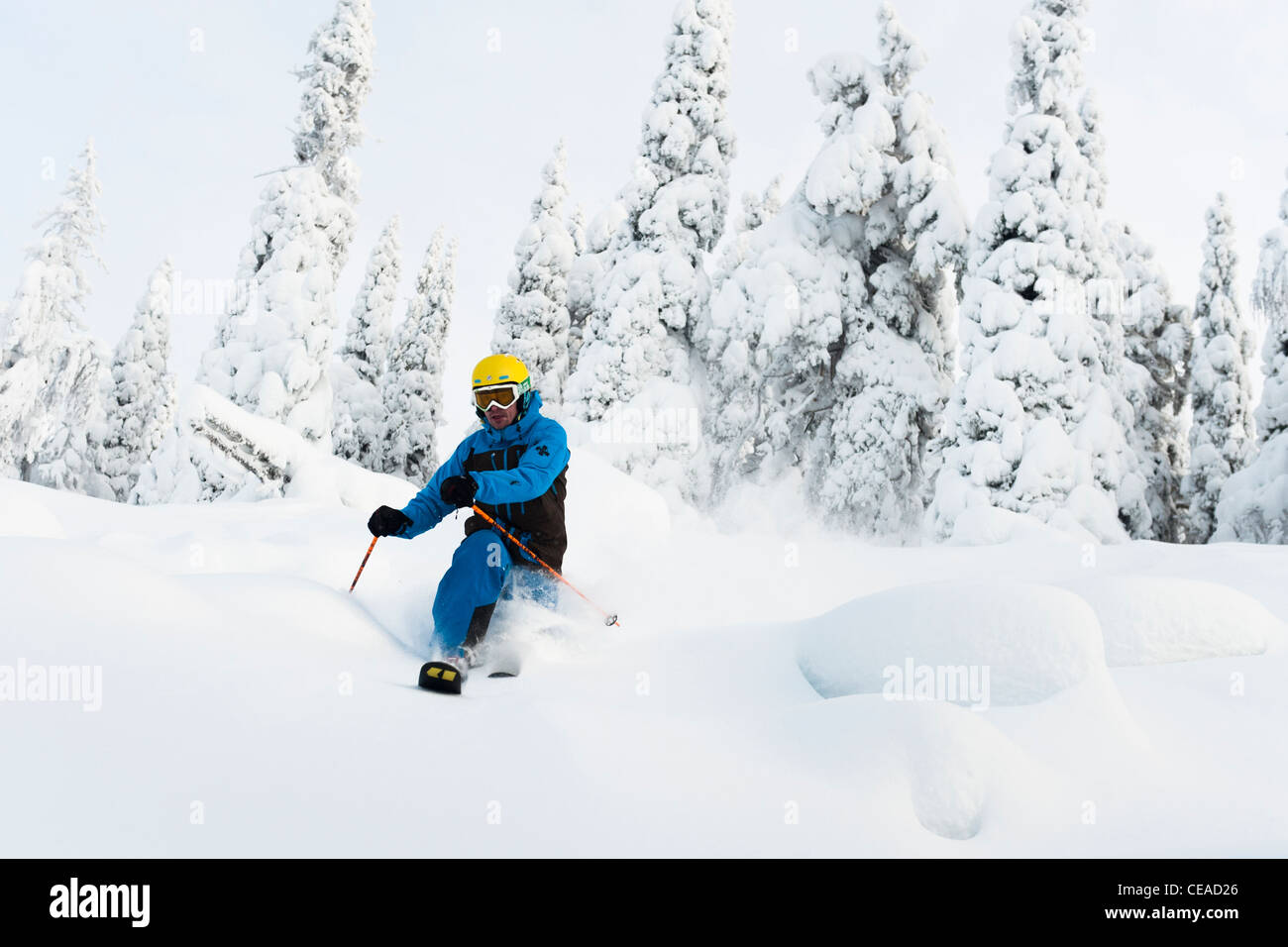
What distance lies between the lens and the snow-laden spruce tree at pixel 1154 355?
16.2 m

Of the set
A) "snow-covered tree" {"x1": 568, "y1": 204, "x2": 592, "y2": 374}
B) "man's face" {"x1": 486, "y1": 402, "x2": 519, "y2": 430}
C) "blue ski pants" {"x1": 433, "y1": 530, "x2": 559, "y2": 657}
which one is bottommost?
"blue ski pants" {"x1": 433, "y1": 530, "x2": 559, "y2": 657}

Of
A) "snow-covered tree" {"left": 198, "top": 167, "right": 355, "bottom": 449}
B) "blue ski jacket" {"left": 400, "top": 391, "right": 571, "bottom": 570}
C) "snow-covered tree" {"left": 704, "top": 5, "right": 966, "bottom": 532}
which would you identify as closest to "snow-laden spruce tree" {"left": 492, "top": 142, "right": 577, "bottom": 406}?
"snow-covered tree" {"left": 198, "top": 167, "right": 355, "bottom": 449}

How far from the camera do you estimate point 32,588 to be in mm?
2262

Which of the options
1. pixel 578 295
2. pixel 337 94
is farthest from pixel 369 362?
pixel 337 94

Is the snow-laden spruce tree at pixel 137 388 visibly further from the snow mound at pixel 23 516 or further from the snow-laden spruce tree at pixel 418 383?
the snow mound at pixel 23 516

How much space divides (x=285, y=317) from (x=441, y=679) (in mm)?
14439

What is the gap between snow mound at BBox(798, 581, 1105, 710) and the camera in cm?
286

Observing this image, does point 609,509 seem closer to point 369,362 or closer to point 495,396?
point 495,396

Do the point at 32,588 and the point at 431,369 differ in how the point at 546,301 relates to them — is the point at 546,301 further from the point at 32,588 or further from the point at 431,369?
the point at 32,588

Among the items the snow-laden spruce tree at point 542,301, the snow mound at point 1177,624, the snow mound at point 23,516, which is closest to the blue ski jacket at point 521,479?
the snow mound at point 23,516

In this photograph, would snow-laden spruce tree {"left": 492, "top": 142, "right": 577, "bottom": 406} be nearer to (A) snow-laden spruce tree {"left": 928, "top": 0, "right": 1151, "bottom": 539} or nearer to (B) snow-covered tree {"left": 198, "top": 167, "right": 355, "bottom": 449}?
(B) snow-covered tree {"left": 198, "top": 167, "right": 355, "bottom": 449}

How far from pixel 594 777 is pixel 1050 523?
1159 cm

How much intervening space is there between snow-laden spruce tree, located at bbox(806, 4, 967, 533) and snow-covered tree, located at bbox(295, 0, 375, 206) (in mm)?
10829

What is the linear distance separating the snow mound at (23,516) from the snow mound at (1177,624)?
230 inches
